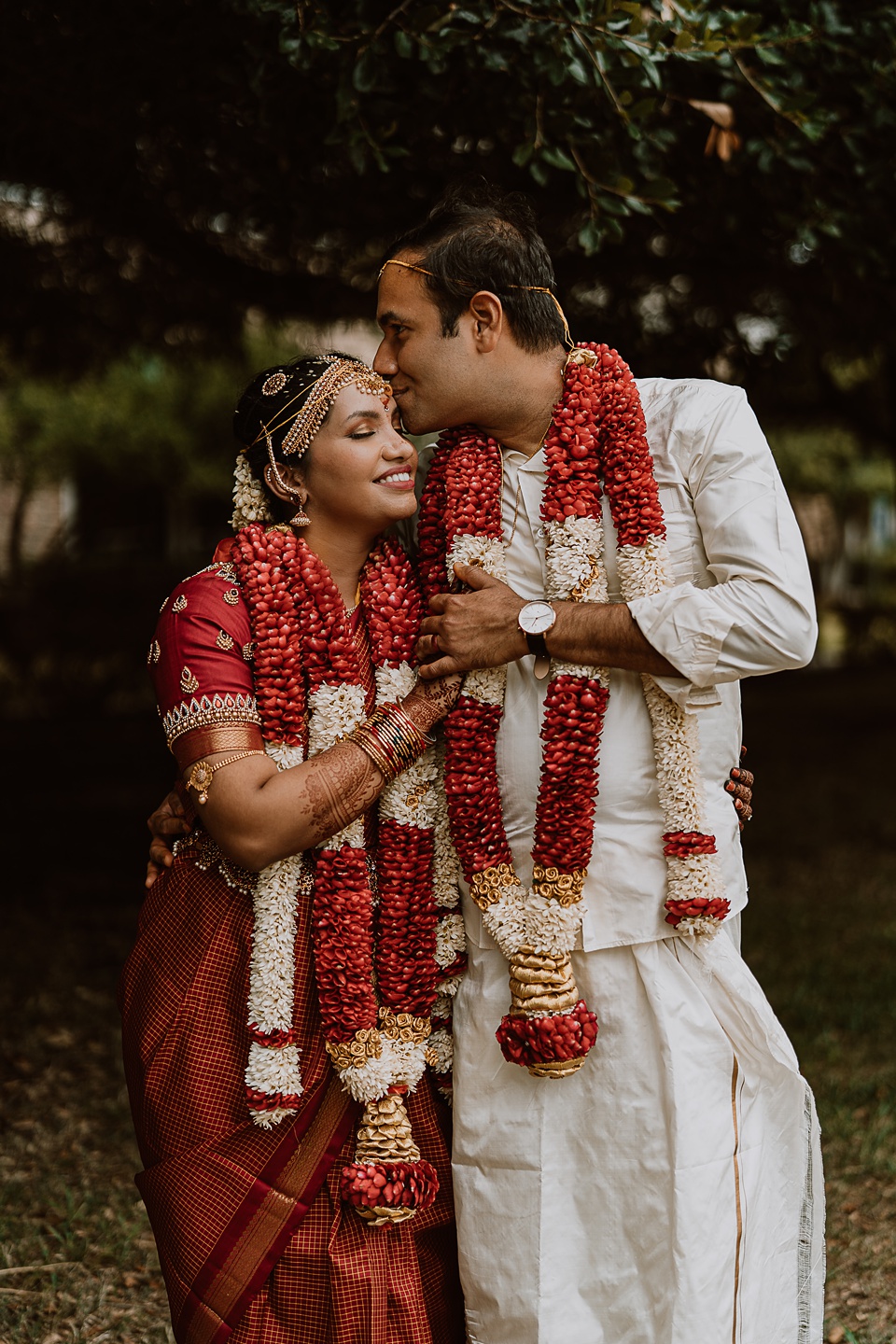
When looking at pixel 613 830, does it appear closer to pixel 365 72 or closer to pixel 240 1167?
pixel 240 1167

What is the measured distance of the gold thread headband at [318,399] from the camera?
2.59m

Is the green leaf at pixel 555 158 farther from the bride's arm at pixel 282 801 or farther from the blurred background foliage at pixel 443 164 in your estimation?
the bride's arm at pixel 282 801

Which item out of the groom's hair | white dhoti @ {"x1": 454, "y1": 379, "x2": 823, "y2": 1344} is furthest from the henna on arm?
the groom's hair

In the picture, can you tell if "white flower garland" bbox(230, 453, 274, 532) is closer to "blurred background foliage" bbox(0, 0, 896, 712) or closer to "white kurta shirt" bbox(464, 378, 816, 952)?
"white kurta shirt" bbox(464, 378, 816, 952)

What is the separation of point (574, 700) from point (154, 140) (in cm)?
335

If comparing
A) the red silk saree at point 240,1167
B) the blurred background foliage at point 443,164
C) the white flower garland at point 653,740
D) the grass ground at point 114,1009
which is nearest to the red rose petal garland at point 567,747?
the white flower garland at point 653,740

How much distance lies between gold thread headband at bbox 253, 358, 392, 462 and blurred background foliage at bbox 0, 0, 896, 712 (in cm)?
77

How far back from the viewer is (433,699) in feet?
8.32

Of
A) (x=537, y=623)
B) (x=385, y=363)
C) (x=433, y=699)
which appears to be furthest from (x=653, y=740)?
(x=385, y=363)

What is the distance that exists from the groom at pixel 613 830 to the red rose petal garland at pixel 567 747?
0.01 metres

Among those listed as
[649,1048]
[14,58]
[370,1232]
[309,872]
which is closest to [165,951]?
[309,872]

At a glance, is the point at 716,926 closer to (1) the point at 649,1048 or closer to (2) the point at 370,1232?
(1) the point at 649,1048

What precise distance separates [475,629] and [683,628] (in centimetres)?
41

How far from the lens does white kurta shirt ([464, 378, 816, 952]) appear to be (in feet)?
7.68
